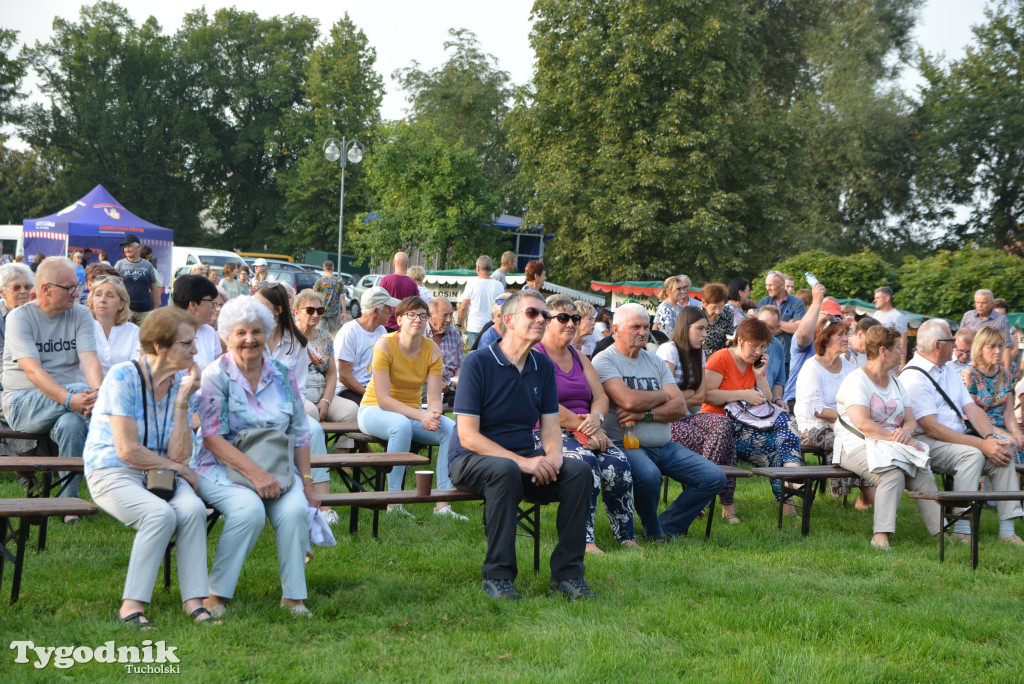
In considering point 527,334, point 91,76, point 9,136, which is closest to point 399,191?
point 91,76

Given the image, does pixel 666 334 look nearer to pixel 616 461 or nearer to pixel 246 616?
pixel 616 461

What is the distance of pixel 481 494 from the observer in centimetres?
508

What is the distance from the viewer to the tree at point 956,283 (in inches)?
690

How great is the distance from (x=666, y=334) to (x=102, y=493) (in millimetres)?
6294

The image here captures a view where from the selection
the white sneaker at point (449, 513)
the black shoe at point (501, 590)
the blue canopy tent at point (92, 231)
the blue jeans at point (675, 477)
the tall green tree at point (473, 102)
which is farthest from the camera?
the tall green tree at point (473, 102)

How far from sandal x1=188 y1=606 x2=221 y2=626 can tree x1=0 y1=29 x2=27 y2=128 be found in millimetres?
48949

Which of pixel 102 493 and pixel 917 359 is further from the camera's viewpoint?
pixel 917 359

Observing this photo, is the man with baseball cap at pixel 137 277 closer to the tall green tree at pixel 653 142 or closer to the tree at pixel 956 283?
the tree at pixel 956 283

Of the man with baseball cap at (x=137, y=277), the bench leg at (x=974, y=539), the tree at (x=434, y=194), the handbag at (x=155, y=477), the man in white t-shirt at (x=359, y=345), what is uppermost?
the tree at (x=434, y=194)

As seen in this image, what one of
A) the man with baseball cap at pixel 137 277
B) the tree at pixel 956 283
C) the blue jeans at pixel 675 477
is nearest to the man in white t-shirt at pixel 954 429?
the blue jeans at pixel 675 477

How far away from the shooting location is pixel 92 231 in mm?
24188

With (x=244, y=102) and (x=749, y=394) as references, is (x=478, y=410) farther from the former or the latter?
(x=244, y=102)

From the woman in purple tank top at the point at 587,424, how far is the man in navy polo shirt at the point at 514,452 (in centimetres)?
48

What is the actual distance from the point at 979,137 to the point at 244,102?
34.1 metres
